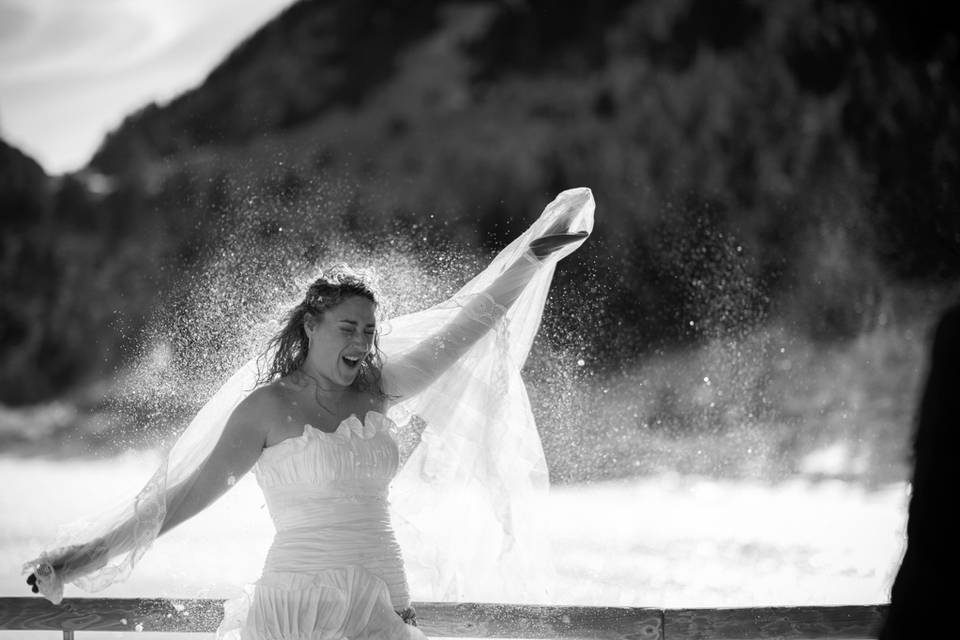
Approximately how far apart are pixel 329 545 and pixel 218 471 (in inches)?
11.0

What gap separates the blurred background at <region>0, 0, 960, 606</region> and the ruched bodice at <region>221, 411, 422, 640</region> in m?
4.10

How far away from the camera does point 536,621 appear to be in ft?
9.50

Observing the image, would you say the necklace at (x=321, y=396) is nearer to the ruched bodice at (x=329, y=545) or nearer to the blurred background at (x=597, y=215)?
the ruched bodice at (x=329, y=545)

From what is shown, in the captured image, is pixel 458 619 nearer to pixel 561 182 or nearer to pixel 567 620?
pixel 567 620

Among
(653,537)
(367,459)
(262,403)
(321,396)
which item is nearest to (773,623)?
(367,459)

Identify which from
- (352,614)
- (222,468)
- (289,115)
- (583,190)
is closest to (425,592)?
(352,614)

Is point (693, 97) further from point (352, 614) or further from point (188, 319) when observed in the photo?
point (352, 614)

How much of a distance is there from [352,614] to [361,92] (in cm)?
568

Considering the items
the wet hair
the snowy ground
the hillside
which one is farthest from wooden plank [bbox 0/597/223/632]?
the hillside

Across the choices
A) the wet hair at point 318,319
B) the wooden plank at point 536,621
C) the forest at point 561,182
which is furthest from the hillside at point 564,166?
the wet hair at point 318,319

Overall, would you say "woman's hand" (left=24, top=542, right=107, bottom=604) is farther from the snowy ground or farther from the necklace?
the snowy ground

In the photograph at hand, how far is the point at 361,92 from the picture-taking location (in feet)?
24.5

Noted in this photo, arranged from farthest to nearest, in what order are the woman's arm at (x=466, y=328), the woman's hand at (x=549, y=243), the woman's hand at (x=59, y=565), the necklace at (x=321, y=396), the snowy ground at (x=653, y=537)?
1. the snowy ground at (x=653, y=537)
2. the woman's hand at (x=549, y=243)
3. the woman's arm at (x=466, y=328)
4. the necklace at (x=321, y=396)
5. the woman's hand at (x=59, y=565)

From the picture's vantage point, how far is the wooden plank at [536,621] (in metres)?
2.87
